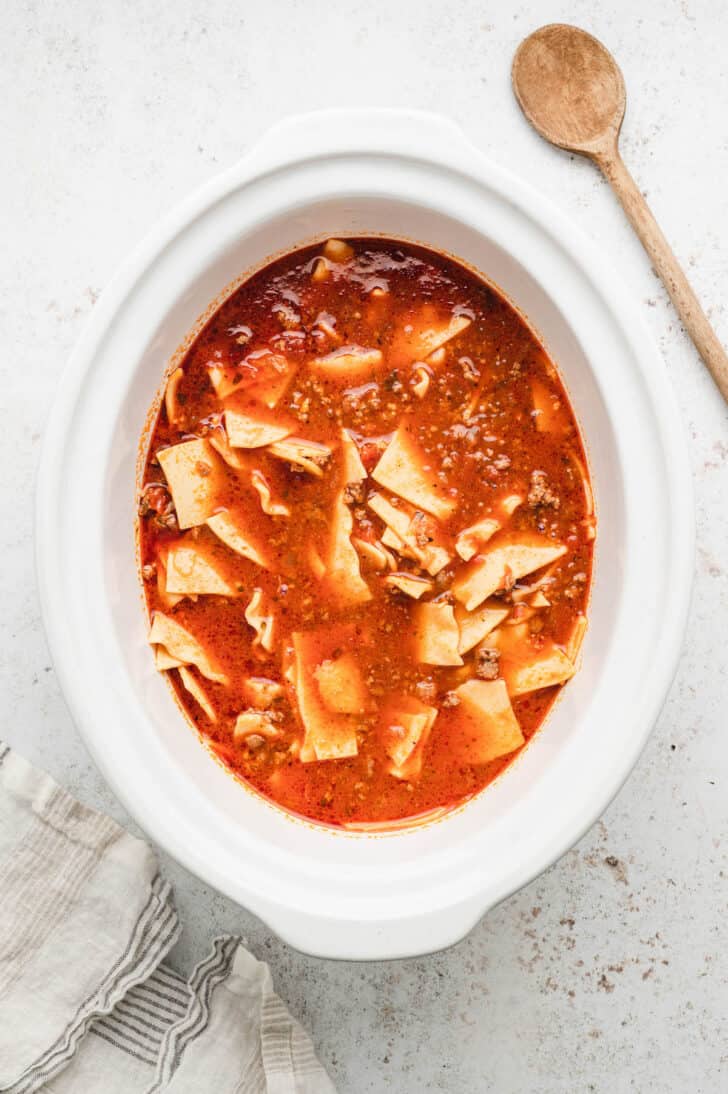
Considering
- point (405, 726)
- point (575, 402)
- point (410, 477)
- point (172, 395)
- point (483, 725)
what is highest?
point (172, 395)

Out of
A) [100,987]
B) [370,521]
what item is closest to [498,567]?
[370,521]

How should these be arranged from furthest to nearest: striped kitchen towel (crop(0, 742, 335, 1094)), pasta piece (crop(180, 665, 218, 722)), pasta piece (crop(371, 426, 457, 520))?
striped kitchen towel (crop(0, 742, 335, 1094)) < pasta piece (crop(180, 665, 218, 722)) < pasta piece (crop(371, 426, 457, 520))

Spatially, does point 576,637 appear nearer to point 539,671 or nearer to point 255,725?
point 539,671

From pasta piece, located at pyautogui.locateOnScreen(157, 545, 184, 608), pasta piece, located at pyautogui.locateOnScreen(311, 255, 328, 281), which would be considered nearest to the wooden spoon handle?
pasta piece, located at pyautogui.locateOnScreen(311, 255, 328, 281)

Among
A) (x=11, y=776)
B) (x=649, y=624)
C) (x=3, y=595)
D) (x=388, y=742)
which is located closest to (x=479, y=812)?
(x=388, y=742)

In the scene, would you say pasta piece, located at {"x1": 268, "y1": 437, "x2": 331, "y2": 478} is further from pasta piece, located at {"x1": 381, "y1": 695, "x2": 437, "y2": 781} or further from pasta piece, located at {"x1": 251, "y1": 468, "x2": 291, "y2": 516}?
pasta piece, located at {"x1": 381, "y1": 695, "x2": 437, "y2": 781}

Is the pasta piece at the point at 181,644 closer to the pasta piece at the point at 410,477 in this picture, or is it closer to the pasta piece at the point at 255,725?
the pasta piece at the point at 255,725
